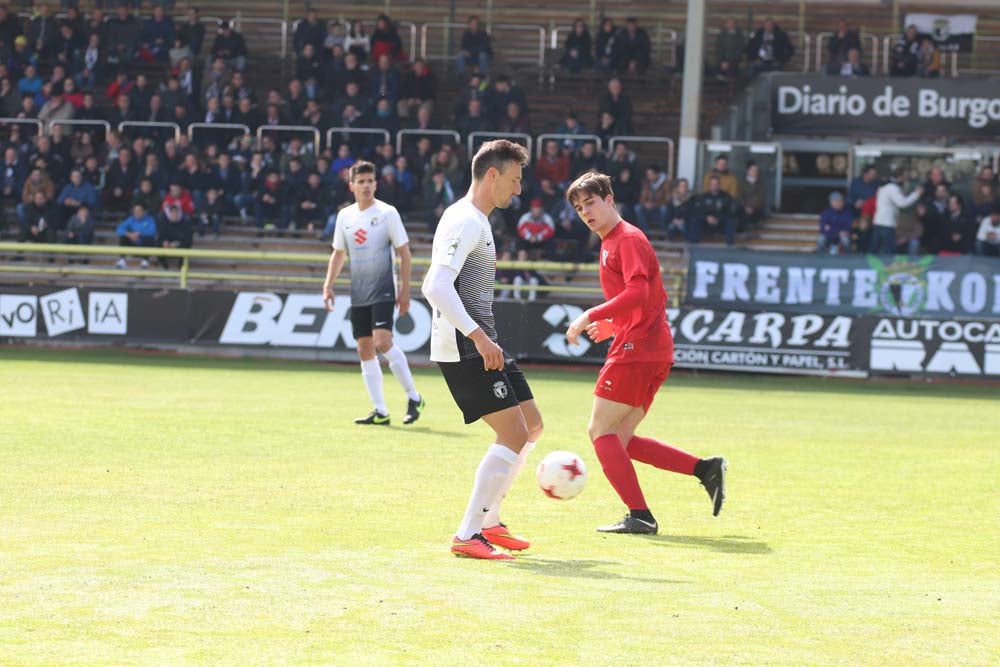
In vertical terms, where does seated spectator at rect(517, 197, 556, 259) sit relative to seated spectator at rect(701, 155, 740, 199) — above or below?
below

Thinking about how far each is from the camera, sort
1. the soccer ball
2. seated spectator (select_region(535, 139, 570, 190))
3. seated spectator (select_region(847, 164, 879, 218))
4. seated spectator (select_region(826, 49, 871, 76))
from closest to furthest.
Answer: the soccer ball → seated spectator (select_region(847, 164, 879, 218)) → seated spectator (select_region(535, 139, 570, 190)) → seated spectator (select_region(826, 49, 871, 76))

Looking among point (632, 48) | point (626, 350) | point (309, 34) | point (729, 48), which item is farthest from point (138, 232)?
point (626, 350)

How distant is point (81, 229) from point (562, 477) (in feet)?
66.8

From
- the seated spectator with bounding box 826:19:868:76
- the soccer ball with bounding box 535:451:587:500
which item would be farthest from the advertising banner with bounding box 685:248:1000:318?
the soccer ball with bounding box 535:451:587:500

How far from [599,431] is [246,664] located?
13.3 ft

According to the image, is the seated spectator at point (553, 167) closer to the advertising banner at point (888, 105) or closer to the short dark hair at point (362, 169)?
the advertising banner at point (888, 105)

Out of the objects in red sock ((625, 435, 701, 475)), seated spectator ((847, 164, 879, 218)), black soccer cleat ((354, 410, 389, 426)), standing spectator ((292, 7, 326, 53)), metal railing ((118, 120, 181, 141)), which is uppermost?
standing spectator ((292, 7, 326, 53))

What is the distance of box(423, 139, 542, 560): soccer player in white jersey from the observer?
25.2ft

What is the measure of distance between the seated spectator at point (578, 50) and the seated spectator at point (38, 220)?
1116 centimetres

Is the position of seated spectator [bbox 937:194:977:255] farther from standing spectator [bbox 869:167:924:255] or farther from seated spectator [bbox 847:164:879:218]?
seated spectator [bbox 847:164:879:218]

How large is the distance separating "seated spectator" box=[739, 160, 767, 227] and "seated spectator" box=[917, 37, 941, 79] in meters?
5.20

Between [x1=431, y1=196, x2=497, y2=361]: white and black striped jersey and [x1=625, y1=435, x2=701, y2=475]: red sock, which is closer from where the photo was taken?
[x1=431, y1=196, x2=497, y2=361]: white and black striped jersey

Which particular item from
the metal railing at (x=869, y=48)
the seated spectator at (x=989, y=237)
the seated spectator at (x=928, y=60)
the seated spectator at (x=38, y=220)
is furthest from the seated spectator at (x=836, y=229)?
the seated spectator at (x=38, y=220)

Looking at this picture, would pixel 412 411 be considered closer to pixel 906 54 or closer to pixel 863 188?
pixel 863 188
